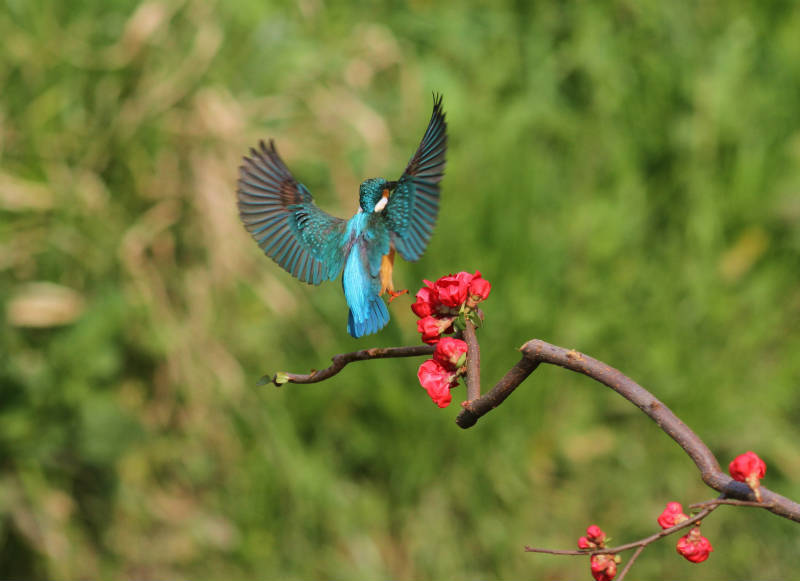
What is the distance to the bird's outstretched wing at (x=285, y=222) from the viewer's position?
3.47ft

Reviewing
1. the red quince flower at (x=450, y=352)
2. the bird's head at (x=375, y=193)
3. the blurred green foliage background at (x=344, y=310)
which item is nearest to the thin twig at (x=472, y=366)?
the red quince flower at (x=450, y=352)

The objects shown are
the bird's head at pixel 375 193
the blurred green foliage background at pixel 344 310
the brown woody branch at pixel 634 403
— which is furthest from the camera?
the blurred green foliage background at pixel 344 310

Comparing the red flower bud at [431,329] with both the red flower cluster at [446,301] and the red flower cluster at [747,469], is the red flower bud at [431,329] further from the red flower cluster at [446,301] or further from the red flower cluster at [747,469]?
the red flower cluster at [747,469]

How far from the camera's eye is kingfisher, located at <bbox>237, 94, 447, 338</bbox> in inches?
38.0

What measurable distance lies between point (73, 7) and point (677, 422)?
4.32 meters

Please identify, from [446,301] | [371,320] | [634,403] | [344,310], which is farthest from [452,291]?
[344,310]

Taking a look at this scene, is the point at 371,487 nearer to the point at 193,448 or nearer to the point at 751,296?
the point at 193,448

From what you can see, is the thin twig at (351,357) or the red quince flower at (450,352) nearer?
the thin twig at (351,357)

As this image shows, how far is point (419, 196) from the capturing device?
0.98 m

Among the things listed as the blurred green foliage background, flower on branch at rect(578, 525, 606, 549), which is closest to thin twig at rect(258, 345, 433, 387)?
flower on branch at rect(578, 525, 606, 549)

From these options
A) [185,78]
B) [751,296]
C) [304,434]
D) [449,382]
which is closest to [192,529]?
[304,434]

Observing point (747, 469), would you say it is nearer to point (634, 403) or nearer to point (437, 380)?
point (634, 403)

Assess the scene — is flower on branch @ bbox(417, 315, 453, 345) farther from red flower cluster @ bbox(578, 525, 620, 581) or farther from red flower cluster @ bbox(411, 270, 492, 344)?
red flower cluster @ bbox(578, 525, 620, 581)

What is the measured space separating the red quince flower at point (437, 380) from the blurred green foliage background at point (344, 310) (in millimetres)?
2821
